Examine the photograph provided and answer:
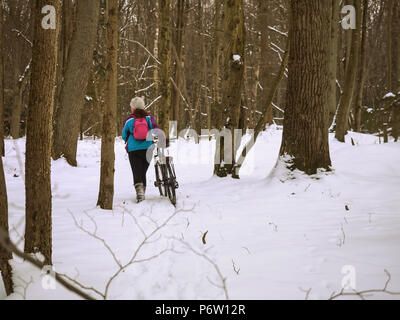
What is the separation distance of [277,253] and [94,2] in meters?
9.26

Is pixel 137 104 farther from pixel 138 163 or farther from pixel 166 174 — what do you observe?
pixel 166 174

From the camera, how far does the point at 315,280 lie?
2.52m

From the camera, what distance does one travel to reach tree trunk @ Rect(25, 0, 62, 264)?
2.55 metres

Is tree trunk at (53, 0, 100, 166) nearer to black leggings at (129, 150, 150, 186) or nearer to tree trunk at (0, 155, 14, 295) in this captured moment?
black leggings at (129, 150, 150, 186)

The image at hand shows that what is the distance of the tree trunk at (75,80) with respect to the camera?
366 inches

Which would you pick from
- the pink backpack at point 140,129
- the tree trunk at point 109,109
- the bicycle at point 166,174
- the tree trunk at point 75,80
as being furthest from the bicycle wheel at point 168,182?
the tree trunk at point 75,80

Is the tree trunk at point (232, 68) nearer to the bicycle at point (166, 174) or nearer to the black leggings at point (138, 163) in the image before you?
the bicycle at point (166, 174)

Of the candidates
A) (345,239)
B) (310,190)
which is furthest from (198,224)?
(310,190)

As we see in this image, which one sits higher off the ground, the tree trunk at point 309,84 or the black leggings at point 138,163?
the tree trunk at point 309,84

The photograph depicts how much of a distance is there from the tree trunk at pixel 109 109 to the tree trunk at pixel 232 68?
3029 millimetres

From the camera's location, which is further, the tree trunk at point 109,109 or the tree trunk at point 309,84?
the tree trunk at point 309,84

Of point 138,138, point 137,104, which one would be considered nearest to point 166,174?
point 138,138

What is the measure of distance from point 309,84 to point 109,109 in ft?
11.8
